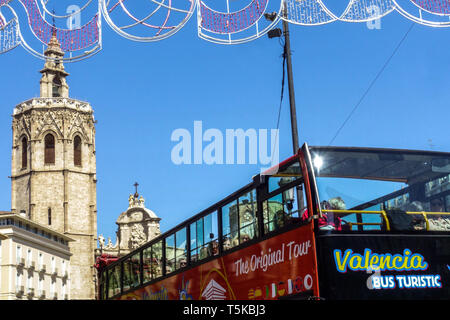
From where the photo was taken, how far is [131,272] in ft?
66.6

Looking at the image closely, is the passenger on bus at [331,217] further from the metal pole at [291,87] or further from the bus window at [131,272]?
the bus window at [131,272]

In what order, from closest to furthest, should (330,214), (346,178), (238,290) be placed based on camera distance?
(330,214)
(346,178)
(238,290)

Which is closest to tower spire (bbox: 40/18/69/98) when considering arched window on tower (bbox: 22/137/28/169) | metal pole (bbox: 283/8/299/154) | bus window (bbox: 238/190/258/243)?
arched window on tower (bbox: 22/137/28/169)

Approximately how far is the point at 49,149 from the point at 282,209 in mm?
74857

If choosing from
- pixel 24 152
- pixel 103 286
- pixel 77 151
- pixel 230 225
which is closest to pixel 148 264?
pixel 230 225

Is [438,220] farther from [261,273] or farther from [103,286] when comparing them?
[103,286]

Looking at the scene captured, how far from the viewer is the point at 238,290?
44.2 ft

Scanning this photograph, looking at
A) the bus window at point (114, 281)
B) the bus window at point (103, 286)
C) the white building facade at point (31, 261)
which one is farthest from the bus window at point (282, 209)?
the white building facade at point (31, 261)

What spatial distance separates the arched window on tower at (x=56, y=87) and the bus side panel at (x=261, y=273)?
7666cm

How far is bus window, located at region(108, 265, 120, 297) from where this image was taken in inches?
858

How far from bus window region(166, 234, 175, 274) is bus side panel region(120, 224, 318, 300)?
741 mm
